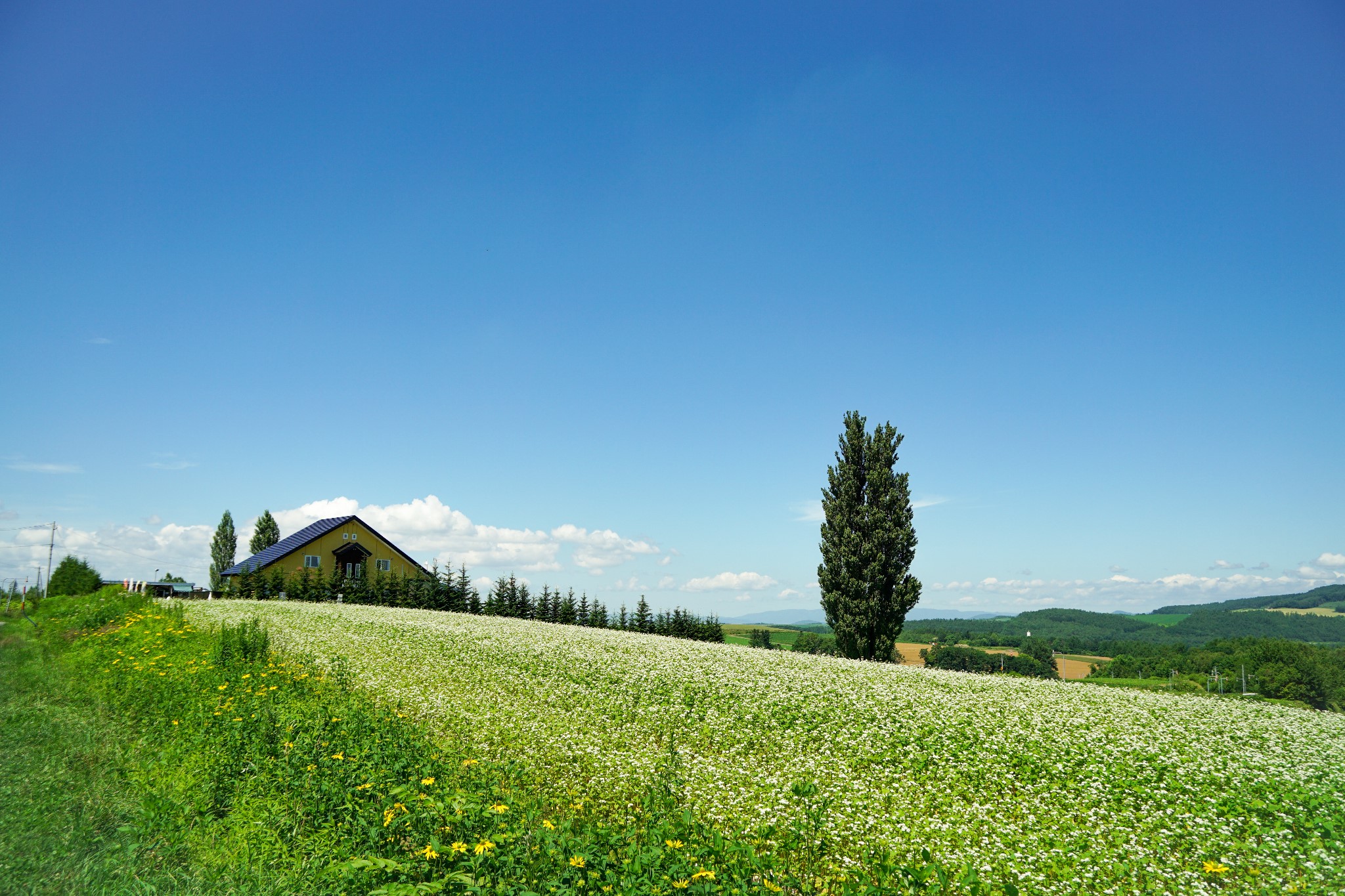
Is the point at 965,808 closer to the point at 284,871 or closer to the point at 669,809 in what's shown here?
the point at 669,809

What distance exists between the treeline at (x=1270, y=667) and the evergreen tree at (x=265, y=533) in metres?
81.3

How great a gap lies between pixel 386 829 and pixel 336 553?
191ft

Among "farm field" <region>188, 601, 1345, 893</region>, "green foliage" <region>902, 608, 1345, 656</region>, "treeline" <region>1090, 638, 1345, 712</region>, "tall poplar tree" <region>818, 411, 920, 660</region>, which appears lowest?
"green foliage" <region>902, 608, 1345, 656</region>

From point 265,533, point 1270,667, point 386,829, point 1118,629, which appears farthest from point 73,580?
point 1118,629

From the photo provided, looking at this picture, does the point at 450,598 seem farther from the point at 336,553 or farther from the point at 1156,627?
the point at 1156,627

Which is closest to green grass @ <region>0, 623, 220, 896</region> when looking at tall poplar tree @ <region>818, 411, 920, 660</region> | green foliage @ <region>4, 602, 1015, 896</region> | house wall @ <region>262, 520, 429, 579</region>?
green foliage @ <region>4, 602, 1015, 896</region>

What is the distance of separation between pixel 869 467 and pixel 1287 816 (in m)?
26.0

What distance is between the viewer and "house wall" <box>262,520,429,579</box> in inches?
2234

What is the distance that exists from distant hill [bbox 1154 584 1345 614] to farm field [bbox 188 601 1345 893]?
162 m

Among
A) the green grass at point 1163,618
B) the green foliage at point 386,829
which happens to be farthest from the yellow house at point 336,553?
the green grass at point 1163,618

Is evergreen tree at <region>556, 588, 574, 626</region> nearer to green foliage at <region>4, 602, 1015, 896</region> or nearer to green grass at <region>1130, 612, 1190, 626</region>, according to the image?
green foliage at <region>4, 602, 1015, 896</region>

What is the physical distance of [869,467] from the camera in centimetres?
3512

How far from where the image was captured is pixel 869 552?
33.2 metres

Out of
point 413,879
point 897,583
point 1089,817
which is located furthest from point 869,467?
point 413,879
